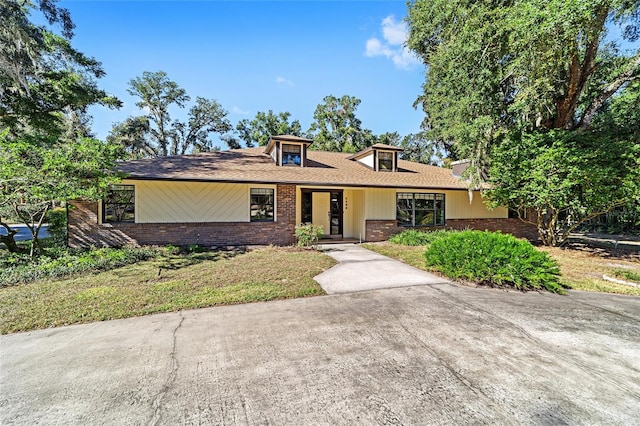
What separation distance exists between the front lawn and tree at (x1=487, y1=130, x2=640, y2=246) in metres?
1.60

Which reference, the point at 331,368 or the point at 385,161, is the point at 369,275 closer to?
the point at 331,368

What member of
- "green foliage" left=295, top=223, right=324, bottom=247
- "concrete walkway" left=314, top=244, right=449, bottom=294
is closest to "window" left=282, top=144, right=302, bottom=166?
"green foliage" left=295, top=223, right=324, bottom=247

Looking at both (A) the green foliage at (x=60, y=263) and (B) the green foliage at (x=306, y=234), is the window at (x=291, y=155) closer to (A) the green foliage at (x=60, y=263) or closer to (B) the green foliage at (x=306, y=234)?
(B) the green foliage at (x=306, y=234)

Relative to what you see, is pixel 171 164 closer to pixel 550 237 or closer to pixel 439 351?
pixel 439 351

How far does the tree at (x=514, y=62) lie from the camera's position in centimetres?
703

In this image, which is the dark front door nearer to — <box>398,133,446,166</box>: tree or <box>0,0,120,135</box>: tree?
<box>0,0,120,135</box>: tree

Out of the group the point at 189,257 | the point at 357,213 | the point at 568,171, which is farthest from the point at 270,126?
the point at 568,171

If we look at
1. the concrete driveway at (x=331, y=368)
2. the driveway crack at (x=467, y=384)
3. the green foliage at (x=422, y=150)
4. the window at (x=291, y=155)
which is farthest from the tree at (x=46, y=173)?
the green foliage at (x=422, y=150)

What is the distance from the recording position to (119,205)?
934 cm

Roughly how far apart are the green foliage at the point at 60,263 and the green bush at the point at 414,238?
29.1 ft

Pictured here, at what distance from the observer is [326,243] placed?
11.6 meters

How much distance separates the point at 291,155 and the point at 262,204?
2999 mm

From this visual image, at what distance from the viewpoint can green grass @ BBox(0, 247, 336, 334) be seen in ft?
13.7

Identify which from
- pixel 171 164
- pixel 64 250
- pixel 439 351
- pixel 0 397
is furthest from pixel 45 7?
pixel 439 351
